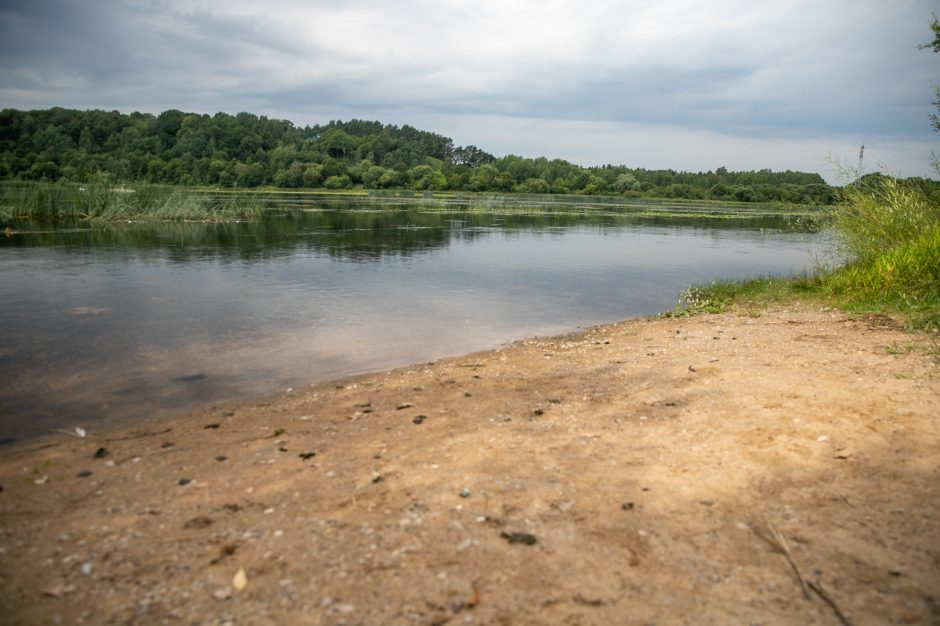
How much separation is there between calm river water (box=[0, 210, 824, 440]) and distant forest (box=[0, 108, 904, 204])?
58337 millimetres

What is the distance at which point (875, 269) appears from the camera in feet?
Result: 47.2

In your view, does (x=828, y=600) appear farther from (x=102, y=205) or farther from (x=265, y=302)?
(x=102, y=205)

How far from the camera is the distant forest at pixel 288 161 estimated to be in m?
96.9

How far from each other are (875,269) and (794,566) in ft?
44.5

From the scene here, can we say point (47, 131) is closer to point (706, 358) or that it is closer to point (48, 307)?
point (48, 307)

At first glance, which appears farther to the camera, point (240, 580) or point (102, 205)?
point (102, 205)

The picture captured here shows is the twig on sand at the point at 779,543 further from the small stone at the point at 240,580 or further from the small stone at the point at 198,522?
the small stone at the point at 198,522

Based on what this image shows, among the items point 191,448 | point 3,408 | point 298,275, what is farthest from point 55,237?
point 191,448

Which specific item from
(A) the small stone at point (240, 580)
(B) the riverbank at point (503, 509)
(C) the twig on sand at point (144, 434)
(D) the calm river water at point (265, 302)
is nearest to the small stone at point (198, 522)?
(B) the riverbank at point (503, 509)

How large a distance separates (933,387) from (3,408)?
1310 centimetres

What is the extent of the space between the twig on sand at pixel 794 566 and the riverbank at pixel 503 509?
20mm

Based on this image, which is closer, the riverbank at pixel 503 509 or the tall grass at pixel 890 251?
the riverbank at pixel 503 509

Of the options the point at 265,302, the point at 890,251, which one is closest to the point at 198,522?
the point at 265,302

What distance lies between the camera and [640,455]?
232 inches
